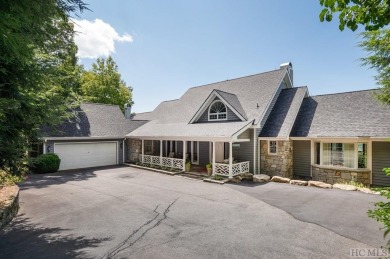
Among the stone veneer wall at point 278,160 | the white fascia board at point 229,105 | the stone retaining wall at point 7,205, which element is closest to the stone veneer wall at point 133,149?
the white fascia board at point 229,105

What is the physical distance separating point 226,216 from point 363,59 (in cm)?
907

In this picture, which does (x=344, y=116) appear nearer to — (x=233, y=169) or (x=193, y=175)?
(x=233, y=169)

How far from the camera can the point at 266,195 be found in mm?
10305

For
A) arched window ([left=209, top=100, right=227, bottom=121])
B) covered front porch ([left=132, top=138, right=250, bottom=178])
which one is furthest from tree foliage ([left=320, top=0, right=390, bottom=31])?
arched window ([left=209, top=100, right=227, bottom=121])

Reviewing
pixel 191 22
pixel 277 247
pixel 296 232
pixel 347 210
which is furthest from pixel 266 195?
pixel 191 22

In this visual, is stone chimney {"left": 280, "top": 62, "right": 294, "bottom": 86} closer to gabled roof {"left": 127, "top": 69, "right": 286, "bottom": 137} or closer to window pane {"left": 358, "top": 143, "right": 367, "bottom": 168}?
gabled roof {"left": 127, "top": 69, "right": 286, "bottom": 137}

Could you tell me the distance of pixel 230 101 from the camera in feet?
52.5

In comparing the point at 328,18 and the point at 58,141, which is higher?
the point at 328,18

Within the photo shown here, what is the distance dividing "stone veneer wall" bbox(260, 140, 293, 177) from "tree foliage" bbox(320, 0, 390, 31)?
40.1 feet

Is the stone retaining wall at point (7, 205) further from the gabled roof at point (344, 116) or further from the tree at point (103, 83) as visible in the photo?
the tree at point (103, 83)

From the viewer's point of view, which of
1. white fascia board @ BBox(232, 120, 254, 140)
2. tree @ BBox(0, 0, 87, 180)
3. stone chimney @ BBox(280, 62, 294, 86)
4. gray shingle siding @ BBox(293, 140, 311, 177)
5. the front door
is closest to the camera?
tree @ BBox(0, 0, 87, 180)

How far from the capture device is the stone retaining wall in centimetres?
677

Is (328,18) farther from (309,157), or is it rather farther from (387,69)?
(309,157)

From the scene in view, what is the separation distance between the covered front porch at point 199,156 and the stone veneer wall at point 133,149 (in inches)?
6.5
